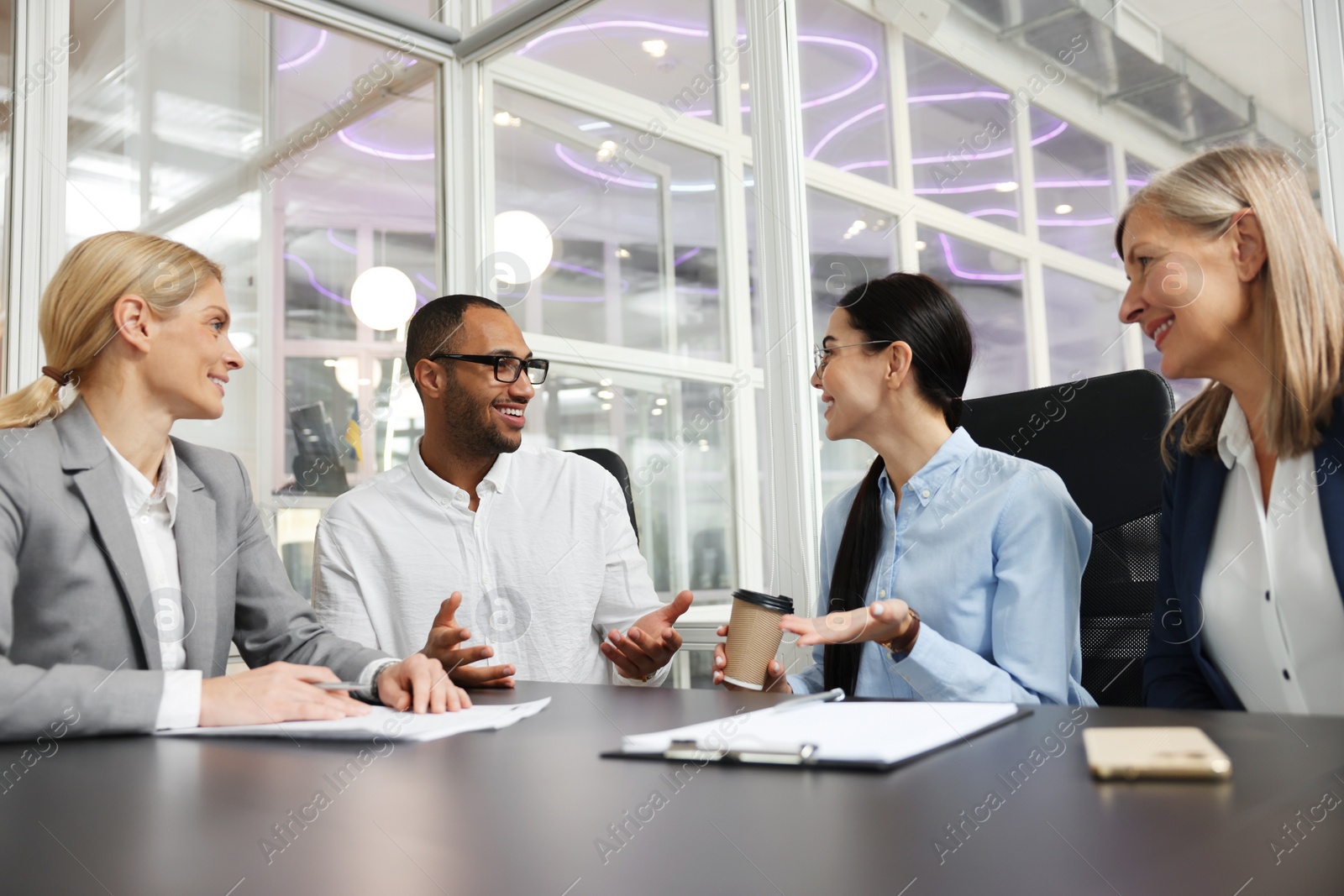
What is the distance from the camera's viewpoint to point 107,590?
4.22 ft

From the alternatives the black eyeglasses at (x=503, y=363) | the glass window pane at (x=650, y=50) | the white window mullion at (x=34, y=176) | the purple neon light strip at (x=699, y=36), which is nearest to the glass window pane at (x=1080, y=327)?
the purple neon light strip at (x=699, y=36)

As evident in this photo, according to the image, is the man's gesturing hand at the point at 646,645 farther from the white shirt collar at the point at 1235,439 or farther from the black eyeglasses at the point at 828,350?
the white shirt collar at the point at 1235,439

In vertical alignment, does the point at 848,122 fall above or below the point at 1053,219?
above

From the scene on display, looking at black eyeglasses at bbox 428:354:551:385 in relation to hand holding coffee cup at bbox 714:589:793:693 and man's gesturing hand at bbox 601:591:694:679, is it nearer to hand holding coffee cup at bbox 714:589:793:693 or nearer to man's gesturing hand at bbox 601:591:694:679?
man's gesturing hand at bbox 601:591:694:679

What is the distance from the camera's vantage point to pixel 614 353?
11.6 ft

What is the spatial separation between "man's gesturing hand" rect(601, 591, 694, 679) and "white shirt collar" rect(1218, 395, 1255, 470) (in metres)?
0.78

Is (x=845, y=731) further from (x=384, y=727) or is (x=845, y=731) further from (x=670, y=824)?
(x=384, y=727)

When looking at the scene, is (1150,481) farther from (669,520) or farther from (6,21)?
(6,21)

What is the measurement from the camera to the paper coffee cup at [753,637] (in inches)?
48.8

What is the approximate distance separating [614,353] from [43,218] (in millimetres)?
1710

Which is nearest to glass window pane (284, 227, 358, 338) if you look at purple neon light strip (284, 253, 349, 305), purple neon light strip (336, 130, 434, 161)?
purple neon light strip (284, 253, 349, 305)

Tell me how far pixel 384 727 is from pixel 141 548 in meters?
0.70

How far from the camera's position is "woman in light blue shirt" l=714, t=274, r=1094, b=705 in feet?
4.45

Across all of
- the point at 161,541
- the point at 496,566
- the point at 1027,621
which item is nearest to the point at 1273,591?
the point at 1027,621
